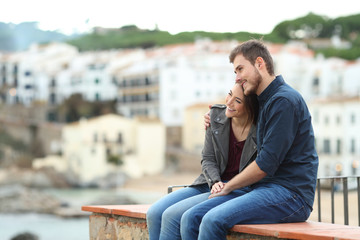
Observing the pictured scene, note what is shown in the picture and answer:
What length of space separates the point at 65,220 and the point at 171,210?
38.0 meters

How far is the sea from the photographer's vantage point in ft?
112

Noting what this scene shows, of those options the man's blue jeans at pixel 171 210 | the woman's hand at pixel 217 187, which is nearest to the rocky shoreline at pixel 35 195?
the man's blue jeans at pixel 171 210

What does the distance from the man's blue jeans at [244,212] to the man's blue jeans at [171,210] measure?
4.7 inches

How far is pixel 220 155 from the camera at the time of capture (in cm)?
307

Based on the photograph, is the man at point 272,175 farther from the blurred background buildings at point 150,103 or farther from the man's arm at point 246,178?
the blurred background buildings at point 150,103

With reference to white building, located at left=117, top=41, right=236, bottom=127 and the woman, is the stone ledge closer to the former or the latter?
the woman

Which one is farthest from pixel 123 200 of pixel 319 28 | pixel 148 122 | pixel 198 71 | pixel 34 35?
pixel 319 28

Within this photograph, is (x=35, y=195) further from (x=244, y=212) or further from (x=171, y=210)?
(x=244, y=212)

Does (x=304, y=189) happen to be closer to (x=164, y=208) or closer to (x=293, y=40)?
(x=164, y=208)

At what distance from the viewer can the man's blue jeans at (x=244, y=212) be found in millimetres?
2646

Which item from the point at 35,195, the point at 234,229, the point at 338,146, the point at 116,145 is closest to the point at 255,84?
the point at 234,229

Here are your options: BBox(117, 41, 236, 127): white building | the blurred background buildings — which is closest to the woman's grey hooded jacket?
the blurred background buildings

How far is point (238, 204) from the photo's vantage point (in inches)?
106

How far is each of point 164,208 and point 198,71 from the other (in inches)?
1934
